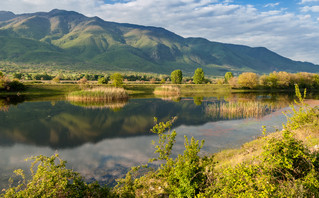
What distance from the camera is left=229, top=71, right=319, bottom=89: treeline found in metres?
113

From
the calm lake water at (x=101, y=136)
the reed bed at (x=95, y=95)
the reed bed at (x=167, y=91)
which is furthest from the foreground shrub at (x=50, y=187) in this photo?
the reed bed at (x=167, y=91)

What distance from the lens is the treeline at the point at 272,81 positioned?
371 ft

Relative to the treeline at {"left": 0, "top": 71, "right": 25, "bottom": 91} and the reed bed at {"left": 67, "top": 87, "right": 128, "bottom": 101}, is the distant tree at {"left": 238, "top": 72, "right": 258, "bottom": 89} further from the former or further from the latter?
the treeline at {"left": 0, "top": 71, "right": 25, "bottom": 91}

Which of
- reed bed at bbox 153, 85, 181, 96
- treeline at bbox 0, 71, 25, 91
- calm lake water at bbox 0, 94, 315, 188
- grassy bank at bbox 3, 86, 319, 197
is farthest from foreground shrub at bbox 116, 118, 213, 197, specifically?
treeline at bbox 0, 71, 25, 91

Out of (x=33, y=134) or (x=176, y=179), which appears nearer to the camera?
(x=176, y=179)

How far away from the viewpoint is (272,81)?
121 m

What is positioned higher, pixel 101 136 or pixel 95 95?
pixel 95 95

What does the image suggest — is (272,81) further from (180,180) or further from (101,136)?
(180,180)

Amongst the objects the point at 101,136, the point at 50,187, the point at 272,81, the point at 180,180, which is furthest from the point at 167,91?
the point at 50,187

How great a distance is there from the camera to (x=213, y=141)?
25.0m

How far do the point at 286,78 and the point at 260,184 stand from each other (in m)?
137

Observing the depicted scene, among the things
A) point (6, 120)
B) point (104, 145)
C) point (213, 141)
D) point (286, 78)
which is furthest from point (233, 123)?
point (286, 78)

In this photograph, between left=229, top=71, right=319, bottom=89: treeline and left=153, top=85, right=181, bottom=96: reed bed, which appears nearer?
left=153, top=85, right=181, bottom=96: reed bed

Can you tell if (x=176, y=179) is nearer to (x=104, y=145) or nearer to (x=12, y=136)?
(x=104, y=145)
